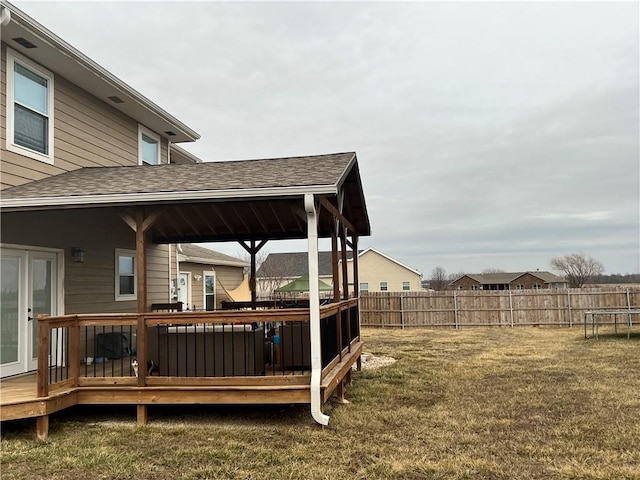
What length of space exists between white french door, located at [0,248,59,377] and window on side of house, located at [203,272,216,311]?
10956mm

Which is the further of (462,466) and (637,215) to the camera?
(637,215)

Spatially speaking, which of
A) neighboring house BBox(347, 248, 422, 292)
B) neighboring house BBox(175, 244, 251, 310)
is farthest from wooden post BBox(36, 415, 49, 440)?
neighboring house BBox(347, 248, 422, 292)

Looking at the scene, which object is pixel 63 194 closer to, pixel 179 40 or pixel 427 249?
pixel 179 40

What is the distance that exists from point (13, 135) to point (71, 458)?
4592 mm

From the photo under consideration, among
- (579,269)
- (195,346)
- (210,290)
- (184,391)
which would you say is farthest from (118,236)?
(579,269)

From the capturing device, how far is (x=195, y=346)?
20.7ft

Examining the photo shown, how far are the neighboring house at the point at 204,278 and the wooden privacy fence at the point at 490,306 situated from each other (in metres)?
5.94

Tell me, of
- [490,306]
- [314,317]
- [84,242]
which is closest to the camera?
[314,317]

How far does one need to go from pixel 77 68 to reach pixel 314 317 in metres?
5.61

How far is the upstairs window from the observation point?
10531 mm

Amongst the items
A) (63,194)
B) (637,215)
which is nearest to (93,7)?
(63,194)

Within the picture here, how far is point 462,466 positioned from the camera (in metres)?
4.45

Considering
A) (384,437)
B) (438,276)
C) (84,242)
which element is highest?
(84,242)

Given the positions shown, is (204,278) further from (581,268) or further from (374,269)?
(581,268)
